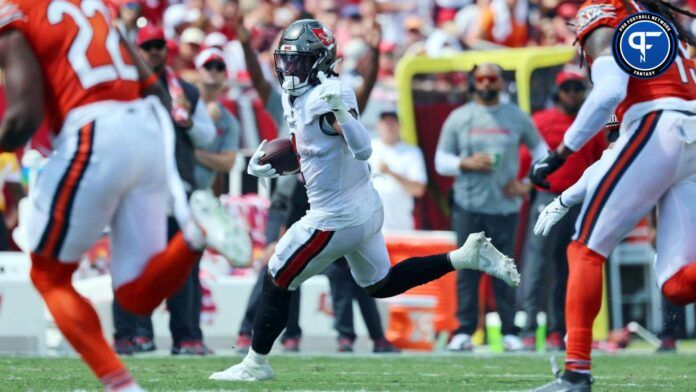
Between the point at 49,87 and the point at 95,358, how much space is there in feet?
3.28

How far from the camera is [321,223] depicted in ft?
23.6

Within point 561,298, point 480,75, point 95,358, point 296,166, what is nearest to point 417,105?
point 480,75

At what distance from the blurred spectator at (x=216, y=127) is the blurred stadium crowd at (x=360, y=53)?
0.01 m

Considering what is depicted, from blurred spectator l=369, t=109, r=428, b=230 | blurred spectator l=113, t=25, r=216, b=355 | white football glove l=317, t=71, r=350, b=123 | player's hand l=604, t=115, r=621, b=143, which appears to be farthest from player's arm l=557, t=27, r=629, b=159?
blurred spectator l=369, t=109, r=428, b=230

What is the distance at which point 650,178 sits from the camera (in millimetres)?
5984

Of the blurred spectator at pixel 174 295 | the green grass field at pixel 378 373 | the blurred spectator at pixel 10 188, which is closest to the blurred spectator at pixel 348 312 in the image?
the green grass field at pixel 378 373

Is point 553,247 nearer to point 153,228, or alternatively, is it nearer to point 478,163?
point 478,163

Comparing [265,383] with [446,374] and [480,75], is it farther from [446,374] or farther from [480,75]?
[480,75]

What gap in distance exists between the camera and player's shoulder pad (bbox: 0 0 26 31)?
5.27 m

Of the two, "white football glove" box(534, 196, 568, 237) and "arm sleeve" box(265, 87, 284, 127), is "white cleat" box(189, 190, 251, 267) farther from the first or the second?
"arm sleeve" box(265, 87, 284, 127)

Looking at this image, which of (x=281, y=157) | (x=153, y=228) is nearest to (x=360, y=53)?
(x=281, y=157)

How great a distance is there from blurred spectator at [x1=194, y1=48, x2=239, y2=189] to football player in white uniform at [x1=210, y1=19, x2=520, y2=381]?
115 inches

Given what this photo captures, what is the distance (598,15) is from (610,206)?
2.66ft

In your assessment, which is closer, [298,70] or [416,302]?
[298,70]
